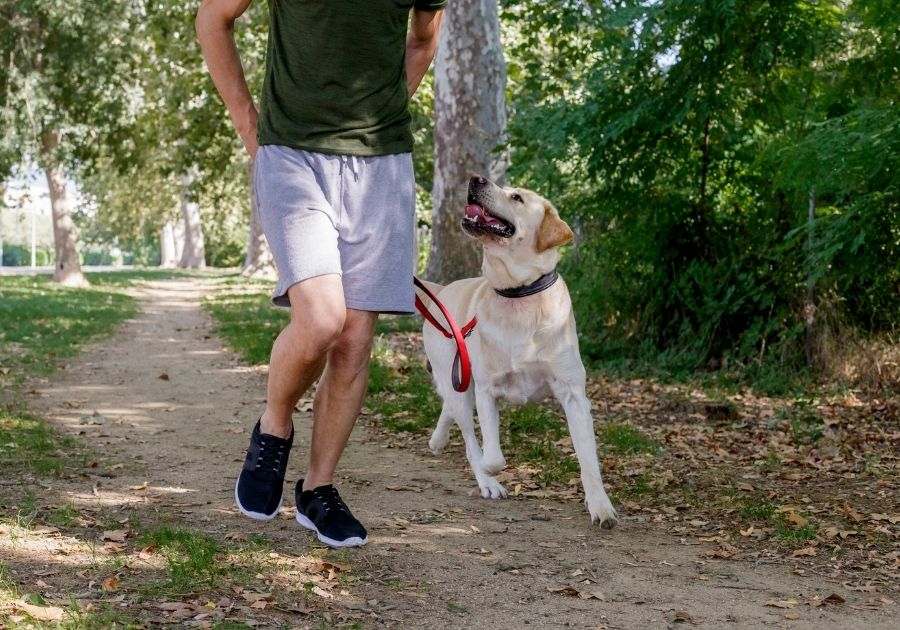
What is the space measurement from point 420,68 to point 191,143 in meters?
23.1

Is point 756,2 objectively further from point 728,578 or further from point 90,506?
point 90,506

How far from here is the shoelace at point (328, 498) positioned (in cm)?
389

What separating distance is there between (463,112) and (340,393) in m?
8.74

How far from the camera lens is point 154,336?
1332 cm

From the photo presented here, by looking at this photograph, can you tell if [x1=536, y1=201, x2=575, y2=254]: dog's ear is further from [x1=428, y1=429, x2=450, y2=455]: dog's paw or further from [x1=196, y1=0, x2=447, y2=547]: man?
[x1=428, y1=429, x2=450, y2=455]: dog's paw

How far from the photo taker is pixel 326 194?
143 inches

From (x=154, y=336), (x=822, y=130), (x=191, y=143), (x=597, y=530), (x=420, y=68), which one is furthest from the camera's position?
(x=191, y=143)

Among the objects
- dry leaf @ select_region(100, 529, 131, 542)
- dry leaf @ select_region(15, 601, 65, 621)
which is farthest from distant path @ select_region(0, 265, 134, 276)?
dry leaf @ select_region(15, 601, 65, 621)

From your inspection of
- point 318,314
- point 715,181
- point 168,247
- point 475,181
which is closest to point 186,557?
point 318,314

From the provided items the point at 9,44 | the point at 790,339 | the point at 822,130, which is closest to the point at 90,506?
the point at 822,130

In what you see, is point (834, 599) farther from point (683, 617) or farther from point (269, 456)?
point (269, 456)

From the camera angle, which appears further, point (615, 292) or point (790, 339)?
point (615, 292)

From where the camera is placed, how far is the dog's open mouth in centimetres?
468

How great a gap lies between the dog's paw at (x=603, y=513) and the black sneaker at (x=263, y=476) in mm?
1434
